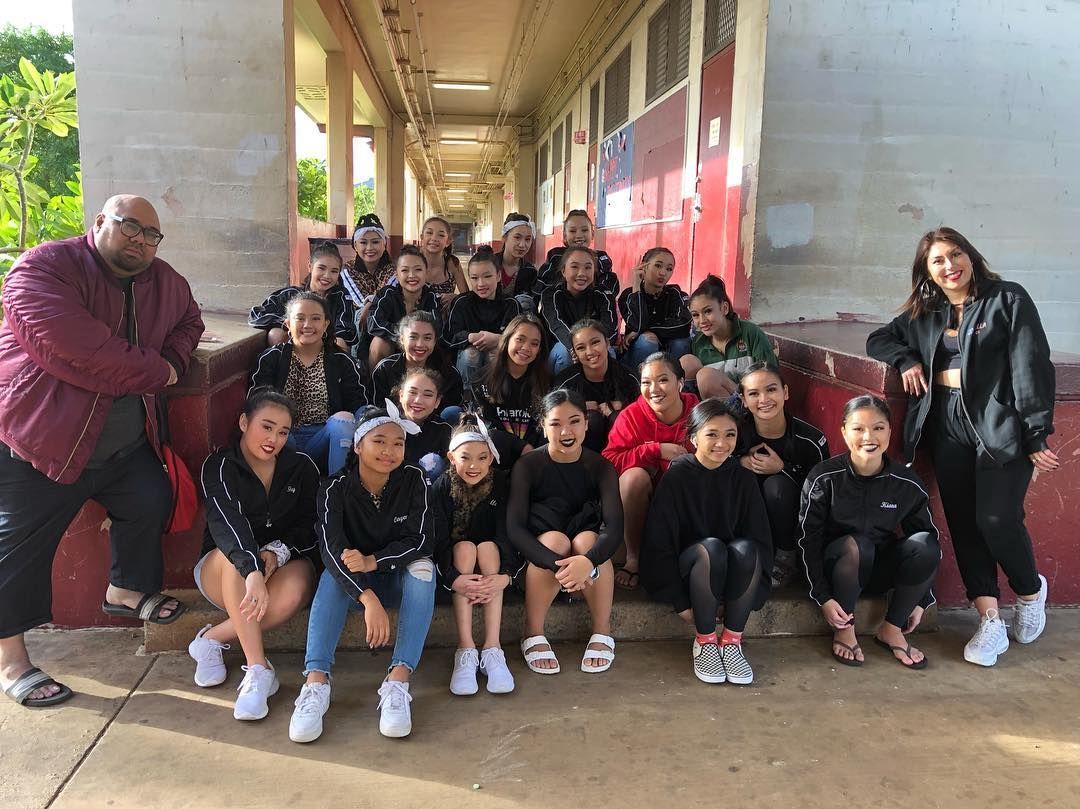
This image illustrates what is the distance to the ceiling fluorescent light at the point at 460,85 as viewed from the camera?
13.8 metres

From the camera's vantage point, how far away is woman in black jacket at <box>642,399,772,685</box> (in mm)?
2781

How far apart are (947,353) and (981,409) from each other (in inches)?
9.7

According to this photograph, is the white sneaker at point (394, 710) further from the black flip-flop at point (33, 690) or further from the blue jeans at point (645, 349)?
the blue jeans at point (645, 349)

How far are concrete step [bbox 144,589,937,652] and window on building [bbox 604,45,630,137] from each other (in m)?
7.52

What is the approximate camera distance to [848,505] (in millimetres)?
2898

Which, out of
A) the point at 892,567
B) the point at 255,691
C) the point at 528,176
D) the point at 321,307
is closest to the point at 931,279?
the point at 892,567

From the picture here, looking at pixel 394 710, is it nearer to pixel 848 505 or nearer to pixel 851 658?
pixel 851 658

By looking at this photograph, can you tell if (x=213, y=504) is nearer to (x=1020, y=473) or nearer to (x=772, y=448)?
(x=772, y=448)

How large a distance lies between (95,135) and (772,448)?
423 cm

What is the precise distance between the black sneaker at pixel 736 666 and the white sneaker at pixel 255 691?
1.51 meters

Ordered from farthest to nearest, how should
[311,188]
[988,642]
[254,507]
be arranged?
[311,188], [988,642], [254,507]

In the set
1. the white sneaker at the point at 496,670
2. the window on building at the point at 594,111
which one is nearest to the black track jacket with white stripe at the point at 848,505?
the white sneaker at the point at 496,670

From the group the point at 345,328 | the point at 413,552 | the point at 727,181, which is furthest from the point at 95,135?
the point at 727,181

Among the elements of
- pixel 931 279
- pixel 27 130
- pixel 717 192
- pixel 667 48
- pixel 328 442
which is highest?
pixel 667 48
